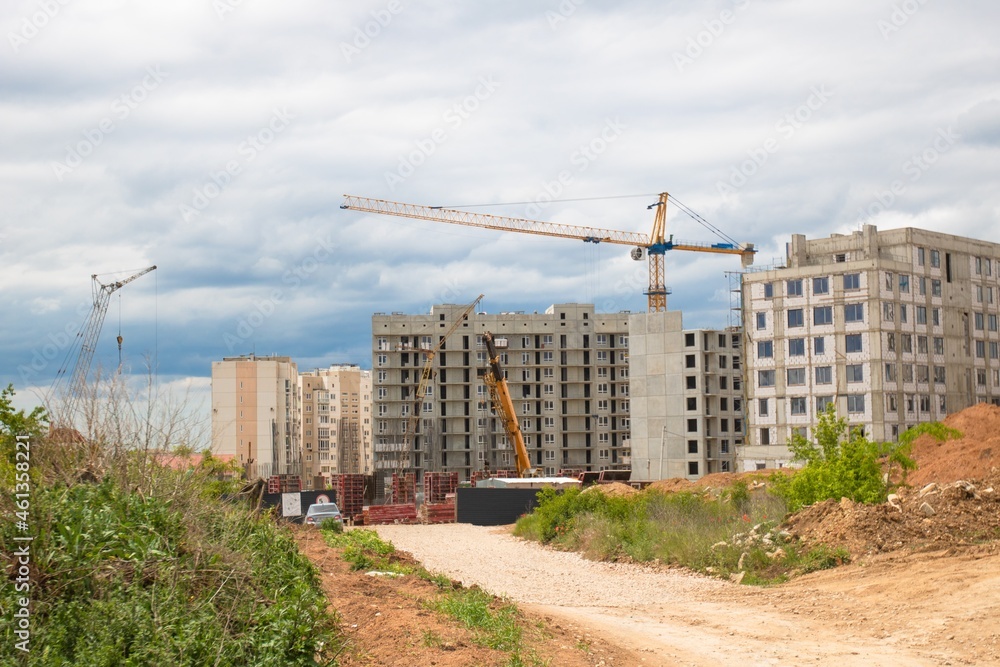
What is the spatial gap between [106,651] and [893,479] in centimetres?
2865

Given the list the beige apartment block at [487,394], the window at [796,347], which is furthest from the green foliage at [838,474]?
the beige apartment block at [487,394]

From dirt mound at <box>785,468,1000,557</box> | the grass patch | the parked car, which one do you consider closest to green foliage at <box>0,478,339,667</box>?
the grass patch

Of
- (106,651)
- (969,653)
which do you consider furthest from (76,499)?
(969,653)

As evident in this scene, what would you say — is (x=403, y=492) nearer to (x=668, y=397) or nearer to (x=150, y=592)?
(x=668, y=397)

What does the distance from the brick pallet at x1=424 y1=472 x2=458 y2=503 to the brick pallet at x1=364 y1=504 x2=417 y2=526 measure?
1384 cm

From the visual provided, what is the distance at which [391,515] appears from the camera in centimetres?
5369

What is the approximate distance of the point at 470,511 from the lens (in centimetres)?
5216

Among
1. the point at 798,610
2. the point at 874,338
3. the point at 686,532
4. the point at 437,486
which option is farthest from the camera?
the point at 874,338

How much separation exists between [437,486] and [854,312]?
113 ft

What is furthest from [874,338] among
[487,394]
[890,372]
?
[487,394]

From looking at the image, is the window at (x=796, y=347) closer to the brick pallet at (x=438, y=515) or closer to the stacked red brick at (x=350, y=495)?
the stacked red brick at (x=350, y=495)

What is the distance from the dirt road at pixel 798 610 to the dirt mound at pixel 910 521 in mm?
741

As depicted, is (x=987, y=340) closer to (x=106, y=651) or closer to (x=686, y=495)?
(x=686, y=495)

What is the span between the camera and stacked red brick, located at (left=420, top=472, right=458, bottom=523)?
2119 inches
